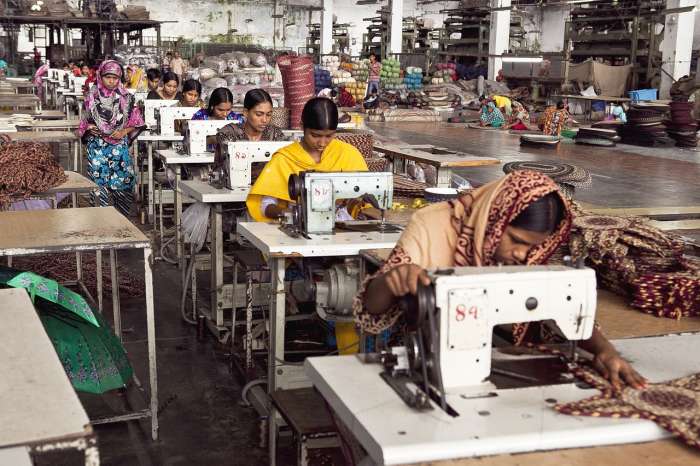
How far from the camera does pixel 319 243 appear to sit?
10.4ft

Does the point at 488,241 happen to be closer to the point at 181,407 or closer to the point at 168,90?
the point at 181,407

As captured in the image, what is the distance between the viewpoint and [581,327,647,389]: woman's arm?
6.04 ft

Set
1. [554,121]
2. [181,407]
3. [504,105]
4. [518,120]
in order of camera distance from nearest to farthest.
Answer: [181,407], [554,121], [518,120], [504,105]

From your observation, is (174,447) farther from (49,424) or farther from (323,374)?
(49,424)

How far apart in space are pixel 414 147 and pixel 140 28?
19136mm

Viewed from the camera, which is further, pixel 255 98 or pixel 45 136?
pixel 45 136

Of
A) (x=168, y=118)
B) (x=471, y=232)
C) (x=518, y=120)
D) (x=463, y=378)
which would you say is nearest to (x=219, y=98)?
(x=168, y=118)

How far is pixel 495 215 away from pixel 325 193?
4.39ft

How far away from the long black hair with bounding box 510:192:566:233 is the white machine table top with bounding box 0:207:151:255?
1.56m

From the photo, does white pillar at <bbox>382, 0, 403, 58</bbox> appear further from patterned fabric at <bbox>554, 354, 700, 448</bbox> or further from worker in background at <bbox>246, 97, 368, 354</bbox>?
patterned fabric at <bbox>554, 354, 700, 448</bbox>

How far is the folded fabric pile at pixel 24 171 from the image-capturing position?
13.4ft

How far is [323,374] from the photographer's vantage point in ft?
6.04

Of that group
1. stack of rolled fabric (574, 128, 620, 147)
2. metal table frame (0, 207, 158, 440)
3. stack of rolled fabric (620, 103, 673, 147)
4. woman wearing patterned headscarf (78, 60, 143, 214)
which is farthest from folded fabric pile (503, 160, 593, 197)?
stack of rolled fabric (620, 103, 673, 147)

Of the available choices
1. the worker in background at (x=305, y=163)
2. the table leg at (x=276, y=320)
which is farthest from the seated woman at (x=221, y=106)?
the table leg at (x=276, y=320)
